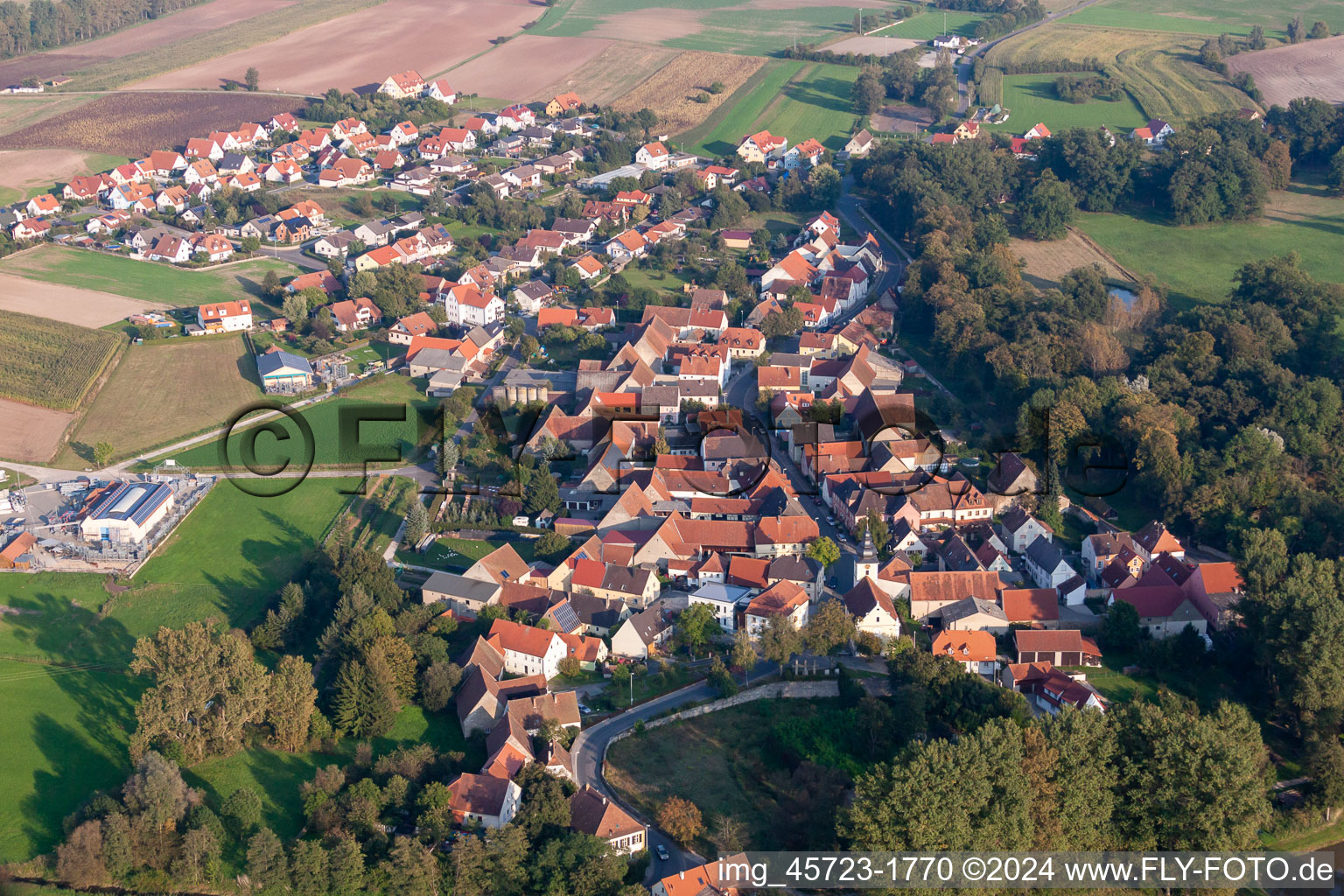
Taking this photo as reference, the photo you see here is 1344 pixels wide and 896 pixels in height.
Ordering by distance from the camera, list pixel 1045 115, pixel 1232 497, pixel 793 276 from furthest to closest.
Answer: pixel 1045 115 → pixel 793 276 → pixel 1232 497

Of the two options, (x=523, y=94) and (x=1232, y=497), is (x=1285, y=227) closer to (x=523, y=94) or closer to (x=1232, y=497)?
(x=1232, y=497)

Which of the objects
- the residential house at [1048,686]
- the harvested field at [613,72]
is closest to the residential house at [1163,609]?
the residential house at [1048,686]

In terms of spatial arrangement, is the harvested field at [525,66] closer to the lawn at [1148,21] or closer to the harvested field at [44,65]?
the harvested field at [44,65]

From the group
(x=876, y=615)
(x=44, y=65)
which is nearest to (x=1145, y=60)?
(x=876, y=615)

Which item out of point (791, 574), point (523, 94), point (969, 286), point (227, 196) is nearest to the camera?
point (791, 574)

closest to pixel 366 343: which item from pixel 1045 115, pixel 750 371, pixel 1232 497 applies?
pixel 750 371

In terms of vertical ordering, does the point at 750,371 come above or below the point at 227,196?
below

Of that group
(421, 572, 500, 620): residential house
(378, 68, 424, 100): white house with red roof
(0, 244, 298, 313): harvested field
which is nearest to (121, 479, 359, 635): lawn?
(421, 572, 500, 620): residential house
